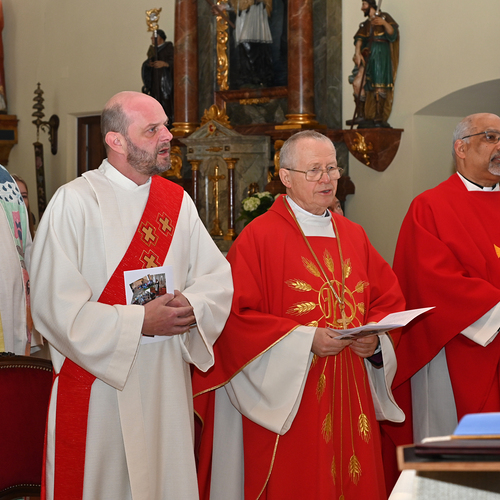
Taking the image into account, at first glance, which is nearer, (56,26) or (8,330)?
(8,330)

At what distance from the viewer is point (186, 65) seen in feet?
30.5

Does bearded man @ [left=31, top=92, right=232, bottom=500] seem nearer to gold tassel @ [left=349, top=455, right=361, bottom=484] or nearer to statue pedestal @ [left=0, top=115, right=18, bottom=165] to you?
gold tassel @ [left=349, top=455, right=361, bottom=484]

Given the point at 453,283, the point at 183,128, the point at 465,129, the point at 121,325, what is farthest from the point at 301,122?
the point at 121,325

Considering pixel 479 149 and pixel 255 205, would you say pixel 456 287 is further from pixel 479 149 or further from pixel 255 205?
pixel 255 205

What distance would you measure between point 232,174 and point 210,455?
576 cm

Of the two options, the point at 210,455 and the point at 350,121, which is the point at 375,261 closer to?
the point at 210,455

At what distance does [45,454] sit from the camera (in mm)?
2428

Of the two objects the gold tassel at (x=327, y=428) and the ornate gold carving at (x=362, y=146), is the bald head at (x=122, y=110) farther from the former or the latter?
the ornate gold carving at (x=362, y=146)

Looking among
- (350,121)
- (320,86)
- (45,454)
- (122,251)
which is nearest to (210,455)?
(45,454)

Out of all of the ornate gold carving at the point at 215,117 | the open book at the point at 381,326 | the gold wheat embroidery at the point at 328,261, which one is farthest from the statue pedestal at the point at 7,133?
the open book at the point at 381,326

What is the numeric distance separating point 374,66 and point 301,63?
104 centimetres

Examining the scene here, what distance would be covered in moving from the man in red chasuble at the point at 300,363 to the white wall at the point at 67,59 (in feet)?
24.5

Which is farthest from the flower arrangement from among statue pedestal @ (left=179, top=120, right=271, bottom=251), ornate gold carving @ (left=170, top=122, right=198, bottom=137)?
ornate gold carving @ (left=170, top=122, right=198, bottom=137)

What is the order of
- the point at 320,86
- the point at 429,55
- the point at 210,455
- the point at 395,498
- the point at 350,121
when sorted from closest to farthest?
the point at 395,498
the point at 210,455
the point at 429,55
the point at 350,121
the point at 320,86
